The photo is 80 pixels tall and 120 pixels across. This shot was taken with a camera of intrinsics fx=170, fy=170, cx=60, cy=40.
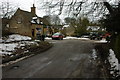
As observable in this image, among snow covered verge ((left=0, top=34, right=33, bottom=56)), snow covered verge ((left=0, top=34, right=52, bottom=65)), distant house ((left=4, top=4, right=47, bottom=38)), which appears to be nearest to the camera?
snow covered verge ((left=0, top=34, right=52, bottom=65))

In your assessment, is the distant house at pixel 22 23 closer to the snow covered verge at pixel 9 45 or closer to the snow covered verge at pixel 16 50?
the snow covered verge at pixel 9 45

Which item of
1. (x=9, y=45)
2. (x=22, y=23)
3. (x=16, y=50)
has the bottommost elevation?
(x=16, y=50)

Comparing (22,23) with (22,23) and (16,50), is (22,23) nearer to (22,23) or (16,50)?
(22,23)

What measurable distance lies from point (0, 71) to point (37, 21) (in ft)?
137

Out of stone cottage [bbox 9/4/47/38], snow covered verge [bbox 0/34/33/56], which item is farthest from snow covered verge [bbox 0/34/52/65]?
stone cottage [bbox 9/4/47/38]

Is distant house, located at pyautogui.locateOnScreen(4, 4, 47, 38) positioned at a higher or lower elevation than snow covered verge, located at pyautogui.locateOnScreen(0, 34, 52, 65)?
higher

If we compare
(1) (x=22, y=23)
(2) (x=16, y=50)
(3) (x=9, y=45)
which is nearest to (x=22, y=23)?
(1) (x=22, y=23)

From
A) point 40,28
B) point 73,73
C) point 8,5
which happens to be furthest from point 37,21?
point 73,73

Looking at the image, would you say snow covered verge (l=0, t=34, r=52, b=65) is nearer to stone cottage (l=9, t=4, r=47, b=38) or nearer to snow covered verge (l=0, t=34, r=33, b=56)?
snow covered verge (l=0, t=34, r=33, b=56)

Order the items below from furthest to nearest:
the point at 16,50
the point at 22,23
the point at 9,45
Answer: the point at 22,23 < the point at 9,45 < the point at 16,50

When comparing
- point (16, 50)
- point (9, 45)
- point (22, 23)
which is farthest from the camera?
point (22, 23)

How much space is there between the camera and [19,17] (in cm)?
4662

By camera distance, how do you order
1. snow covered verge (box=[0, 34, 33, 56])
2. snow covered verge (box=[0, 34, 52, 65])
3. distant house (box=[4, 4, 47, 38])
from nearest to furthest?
1. snow covered verge (box=[0, 34, 52, 65])
2. snow covered verge (box=[0, 34, 33, 56])
3. distant house (box=[4, 4, 47, 38])

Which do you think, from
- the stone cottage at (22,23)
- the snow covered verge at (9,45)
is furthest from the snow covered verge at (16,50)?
the stone cottage at (22,23)
